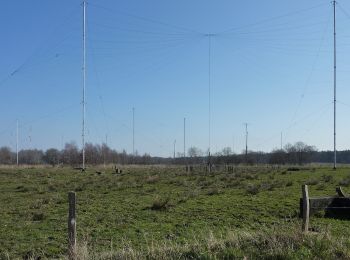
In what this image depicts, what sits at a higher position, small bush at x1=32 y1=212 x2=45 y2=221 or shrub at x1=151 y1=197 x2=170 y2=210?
shrub at x1=151 y1=197 x2=170 y2=210

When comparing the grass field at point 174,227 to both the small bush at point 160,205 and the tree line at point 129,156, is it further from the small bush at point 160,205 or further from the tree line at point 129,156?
the tree line at point 129,156

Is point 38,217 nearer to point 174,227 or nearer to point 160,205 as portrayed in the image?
point 160,205

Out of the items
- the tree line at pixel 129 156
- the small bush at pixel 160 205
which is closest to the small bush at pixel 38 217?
the small bush at pixel 160 205

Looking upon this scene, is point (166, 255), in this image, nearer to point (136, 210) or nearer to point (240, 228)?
point (240, 228)

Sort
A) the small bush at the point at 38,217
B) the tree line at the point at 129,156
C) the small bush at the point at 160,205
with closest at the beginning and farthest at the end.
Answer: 1. the small bush at the point at 38,217
2. the small bush at the point at 160,205
3. the tree line at the point at 129,156

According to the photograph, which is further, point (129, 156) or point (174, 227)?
point (129, 156)

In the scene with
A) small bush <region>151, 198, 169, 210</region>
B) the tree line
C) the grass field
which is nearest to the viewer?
the grass field

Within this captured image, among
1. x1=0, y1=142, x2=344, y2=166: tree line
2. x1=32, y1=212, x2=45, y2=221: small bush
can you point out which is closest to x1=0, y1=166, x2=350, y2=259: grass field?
x1=32, y1=212, x2=45, y2=221: small bush

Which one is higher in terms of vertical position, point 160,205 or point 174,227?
point 160,205

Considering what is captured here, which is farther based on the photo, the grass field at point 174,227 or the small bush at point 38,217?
the small bush at point 38,217

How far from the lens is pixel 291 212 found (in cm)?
1858

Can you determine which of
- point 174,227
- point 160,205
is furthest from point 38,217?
point 174,227

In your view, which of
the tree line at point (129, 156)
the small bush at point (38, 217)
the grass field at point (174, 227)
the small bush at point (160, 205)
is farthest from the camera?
the tree line at point (129, 156)

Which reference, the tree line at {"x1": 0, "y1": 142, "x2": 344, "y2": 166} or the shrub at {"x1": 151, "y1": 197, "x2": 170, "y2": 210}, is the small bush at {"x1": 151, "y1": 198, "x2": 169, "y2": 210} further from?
the tree line at {"x1": 0, "y1": 142, "x2": 344, "y2": 166}
